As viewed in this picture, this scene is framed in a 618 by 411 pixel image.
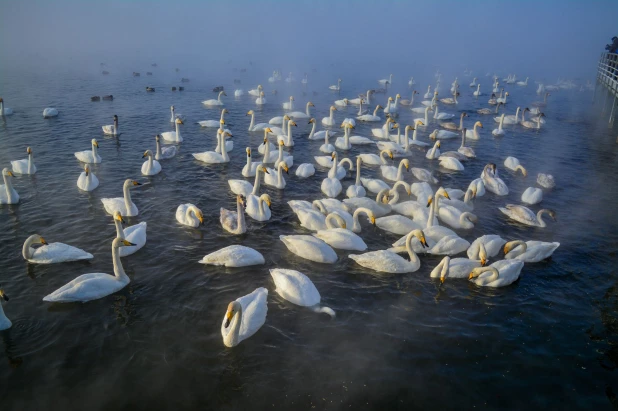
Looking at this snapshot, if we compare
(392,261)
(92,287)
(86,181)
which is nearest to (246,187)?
(86,181)

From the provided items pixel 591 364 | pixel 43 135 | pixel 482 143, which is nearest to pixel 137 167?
pixel 43 135

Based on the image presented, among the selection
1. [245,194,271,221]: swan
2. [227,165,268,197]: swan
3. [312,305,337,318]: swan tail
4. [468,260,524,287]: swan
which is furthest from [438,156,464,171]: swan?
[312,305,337,318]: swan tail

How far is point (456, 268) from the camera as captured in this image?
1152 cm

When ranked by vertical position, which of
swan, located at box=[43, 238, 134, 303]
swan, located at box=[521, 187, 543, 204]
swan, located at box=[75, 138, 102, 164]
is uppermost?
swan, located at box=[75, 138, 102, 164]

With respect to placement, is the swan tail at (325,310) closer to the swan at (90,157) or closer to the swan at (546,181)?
the swan at (546,181)

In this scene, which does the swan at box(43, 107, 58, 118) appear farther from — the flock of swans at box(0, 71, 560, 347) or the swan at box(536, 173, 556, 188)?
the swan at box(536, 173, 556, 188)

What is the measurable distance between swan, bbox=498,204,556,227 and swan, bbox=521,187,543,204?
4.72ft

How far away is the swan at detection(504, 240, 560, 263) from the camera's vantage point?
12.4 m

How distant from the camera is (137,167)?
19625 millimetres

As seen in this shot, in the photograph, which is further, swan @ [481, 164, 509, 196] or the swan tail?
swan @ [481, 164, 509, 196]

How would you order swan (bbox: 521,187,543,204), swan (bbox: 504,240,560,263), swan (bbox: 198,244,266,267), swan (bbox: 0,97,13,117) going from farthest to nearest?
swan (bbox: 0,97,13,117)
swan (bbox: 521,187,543,204)
swan (bbox: 504,240,560,263)
swan (bbox: 198,244,266,267)

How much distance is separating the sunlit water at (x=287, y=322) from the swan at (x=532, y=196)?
0.90 metres

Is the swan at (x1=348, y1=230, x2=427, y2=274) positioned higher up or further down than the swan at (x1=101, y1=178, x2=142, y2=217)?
Result: further down

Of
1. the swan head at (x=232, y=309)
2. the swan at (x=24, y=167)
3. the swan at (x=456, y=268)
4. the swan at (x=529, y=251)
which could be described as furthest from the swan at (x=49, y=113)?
the swan at (x=529, y=251)
